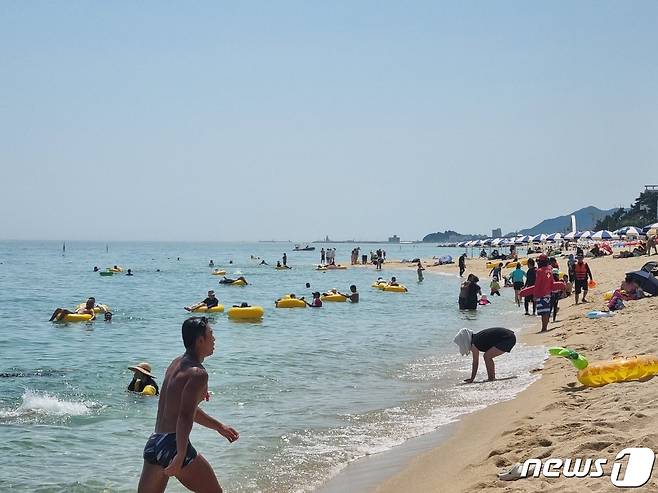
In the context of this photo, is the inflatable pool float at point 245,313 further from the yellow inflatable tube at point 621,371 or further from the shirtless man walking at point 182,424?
the shirtless man walking at point 182,424

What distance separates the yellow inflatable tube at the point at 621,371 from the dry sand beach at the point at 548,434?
17cm

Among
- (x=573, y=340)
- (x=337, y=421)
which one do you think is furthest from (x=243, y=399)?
(x=573, y=340)

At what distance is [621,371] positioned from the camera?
8.06m

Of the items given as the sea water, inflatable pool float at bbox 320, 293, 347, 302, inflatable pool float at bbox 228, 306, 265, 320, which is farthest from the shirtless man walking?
inflatable pool float at bbox 320, 293, 347, 302

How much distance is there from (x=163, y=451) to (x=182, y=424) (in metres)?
0.32

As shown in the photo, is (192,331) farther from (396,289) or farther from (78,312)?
(396,289)

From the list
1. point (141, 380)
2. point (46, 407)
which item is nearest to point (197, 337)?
point (46, 407)

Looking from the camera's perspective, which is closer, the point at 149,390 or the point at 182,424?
the point at 182,424

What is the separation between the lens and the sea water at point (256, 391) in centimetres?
780

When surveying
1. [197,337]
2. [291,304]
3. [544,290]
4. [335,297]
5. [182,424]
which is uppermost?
[197,337]

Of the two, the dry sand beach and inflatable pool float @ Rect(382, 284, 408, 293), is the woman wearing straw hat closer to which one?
the dry sand beach

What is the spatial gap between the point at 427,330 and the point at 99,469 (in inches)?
559

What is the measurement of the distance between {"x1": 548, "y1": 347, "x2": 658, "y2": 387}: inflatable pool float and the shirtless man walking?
204 inches

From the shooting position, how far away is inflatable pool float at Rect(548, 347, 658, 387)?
7.89m
